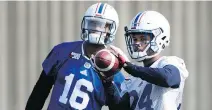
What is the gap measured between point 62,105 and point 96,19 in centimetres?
59

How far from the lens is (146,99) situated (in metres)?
5.23

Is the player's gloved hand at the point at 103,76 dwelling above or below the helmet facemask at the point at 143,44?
below

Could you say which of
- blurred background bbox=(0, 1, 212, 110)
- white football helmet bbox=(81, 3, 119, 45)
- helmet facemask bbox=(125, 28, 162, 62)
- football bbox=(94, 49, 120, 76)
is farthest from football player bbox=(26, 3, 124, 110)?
blurred background bbox=(0, 1, 212, 110)

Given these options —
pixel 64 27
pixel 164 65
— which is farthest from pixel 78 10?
pixel 164 65

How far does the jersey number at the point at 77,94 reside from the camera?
5.46 m

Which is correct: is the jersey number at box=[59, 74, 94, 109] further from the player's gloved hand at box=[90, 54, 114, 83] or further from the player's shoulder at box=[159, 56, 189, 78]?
the player's shoulder at box=[159, 56, 189, 78]

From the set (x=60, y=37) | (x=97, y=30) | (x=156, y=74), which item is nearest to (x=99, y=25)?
(x=97, y=30)

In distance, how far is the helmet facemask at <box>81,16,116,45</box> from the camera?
5.42 metres

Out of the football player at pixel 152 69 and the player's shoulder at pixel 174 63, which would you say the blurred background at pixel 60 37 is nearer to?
the football player at pixel 152 69

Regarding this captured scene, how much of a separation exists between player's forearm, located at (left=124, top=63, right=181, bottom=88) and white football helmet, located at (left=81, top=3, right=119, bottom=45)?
21.0 inches

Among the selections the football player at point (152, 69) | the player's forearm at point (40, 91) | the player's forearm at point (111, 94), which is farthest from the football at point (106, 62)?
the player's forearm at point (40, 91)

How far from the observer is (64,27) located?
779 cm

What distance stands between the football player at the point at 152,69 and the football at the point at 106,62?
0.05 metres
